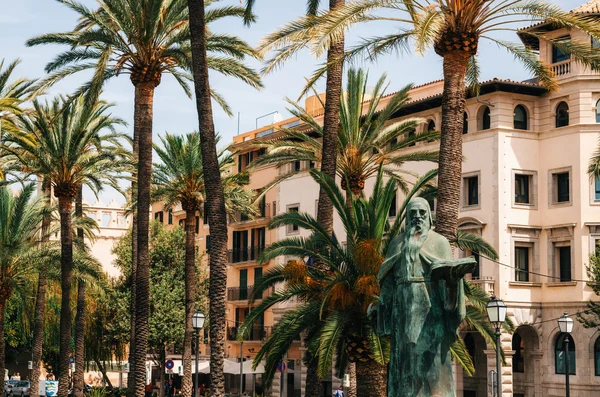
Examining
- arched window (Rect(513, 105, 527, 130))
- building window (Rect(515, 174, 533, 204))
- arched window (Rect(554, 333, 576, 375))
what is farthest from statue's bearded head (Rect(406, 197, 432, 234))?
arched window (Rect(513, 105, 527, 130))

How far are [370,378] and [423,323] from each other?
1550 cm

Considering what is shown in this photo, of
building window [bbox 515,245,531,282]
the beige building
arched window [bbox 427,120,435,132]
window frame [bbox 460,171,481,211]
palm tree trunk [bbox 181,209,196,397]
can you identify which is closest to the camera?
the beige building

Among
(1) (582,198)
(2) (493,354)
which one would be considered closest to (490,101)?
(1) (582,198)

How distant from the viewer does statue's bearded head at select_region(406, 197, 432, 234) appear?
11.5 metres

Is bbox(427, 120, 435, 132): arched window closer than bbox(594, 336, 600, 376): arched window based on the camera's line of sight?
No

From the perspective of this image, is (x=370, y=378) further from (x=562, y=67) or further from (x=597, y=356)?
(x=562, y=67)

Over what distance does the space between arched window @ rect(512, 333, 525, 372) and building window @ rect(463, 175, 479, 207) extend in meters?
6.08

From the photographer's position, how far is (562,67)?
4512 centimetres

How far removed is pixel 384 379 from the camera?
26.8m

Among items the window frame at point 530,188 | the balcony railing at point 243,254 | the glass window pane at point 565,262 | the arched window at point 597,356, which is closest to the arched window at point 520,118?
the window frame at point 530,188

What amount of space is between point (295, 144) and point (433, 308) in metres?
28.3

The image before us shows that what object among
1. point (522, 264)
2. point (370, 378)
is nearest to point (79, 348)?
point (522, 264)

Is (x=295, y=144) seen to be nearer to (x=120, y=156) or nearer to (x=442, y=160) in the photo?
(x=120, y=156)

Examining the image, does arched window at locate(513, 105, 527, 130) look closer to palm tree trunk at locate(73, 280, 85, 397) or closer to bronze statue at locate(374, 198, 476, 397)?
palm tree trunk at locate(73, 280, 85, 397)
